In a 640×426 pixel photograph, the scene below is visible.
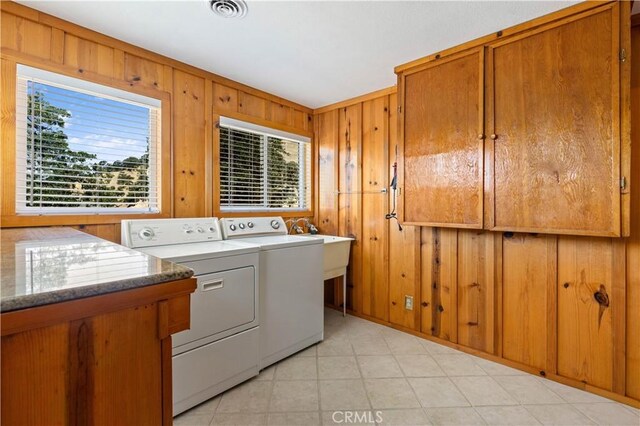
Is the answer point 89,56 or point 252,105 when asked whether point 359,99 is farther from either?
point 89,56

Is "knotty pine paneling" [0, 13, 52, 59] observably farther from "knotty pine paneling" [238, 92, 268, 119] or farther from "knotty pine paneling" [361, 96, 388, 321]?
"knotty pine paneling" [361, 96, 388, 321]

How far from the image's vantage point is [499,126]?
196 cm

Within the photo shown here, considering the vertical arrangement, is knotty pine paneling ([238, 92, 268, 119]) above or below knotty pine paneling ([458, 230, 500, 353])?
above

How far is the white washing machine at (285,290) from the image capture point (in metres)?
2.12

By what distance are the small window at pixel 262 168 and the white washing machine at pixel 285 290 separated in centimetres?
36

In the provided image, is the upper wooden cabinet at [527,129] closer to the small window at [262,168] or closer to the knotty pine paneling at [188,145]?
the small window at [262,168]

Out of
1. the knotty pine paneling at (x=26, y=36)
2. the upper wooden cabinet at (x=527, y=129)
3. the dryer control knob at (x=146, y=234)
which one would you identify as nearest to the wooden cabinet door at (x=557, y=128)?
the upper wooden cabinet at (x=527, y=129)

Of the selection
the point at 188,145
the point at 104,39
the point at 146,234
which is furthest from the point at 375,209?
the point at 104,39

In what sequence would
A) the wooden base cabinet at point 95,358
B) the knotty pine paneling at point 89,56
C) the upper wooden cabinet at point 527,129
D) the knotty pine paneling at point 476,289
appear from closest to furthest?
the wooden base cabinet at point 95,358, the upper wooden cabinet at point 527,129, the knotty pine paneling at point 89,56, the knotty pine paneling at point 476,289

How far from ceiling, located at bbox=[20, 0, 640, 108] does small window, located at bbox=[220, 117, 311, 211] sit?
0.58 metres

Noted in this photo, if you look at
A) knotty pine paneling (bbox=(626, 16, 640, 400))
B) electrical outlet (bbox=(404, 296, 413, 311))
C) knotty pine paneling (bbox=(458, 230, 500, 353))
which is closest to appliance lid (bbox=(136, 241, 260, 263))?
electrical outlet (bbox=(404, 296, 413, 311))

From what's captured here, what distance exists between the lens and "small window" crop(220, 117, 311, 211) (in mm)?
2689

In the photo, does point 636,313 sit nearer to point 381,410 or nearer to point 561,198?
point 561,198

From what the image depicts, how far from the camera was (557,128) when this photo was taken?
1.75 meters
